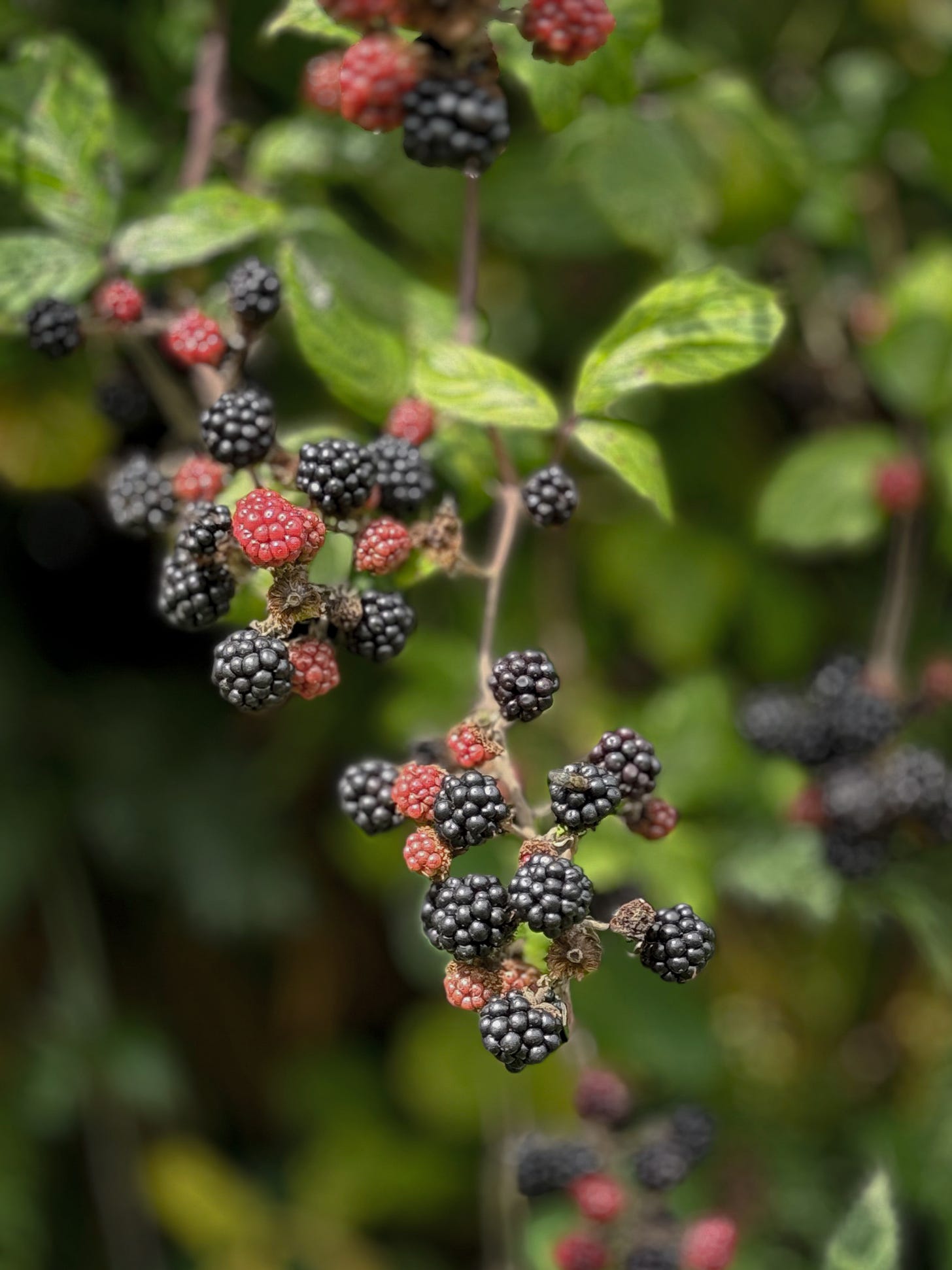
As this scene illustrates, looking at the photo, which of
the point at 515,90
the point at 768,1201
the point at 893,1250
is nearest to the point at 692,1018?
the point at 768,1201

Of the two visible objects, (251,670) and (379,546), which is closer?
(251,670)

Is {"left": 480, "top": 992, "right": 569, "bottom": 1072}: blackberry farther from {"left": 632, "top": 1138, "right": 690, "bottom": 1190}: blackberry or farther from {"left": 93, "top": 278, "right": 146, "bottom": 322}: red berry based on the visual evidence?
{"left": 93, "top": 278, "right": 146, "bottom": 322}: red berry

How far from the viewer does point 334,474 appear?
115 cm

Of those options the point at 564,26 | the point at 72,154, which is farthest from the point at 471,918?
the point at 72,154

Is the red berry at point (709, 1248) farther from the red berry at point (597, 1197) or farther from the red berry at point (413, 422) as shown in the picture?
the red berry at point (413, 422)

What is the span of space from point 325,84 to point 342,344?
0.44 metres

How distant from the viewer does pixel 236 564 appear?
1182 millimetres

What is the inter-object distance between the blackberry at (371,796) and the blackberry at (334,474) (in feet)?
0.85

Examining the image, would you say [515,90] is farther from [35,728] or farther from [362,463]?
[35,728]

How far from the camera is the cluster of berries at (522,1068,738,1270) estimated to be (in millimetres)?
1519

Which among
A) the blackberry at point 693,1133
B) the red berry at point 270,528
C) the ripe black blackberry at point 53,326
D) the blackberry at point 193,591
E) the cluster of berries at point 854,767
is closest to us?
the red berry at point 270,528

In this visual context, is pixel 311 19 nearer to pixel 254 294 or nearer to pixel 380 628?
pixel 254 294

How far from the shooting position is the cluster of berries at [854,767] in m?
1.75

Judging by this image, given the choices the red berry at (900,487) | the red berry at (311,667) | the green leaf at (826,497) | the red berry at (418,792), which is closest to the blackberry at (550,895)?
the red berry at (418,792)
